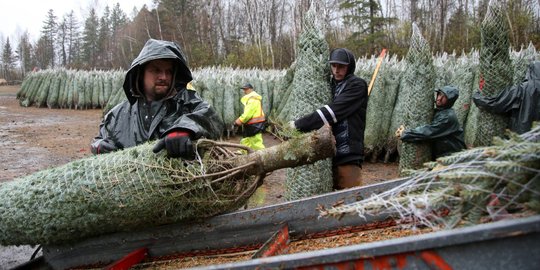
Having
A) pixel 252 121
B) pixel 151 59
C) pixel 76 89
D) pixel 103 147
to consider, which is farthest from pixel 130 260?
pixel 76 89

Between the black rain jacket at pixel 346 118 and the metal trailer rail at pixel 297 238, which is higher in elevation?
the black rain jacket at pixel 346 118

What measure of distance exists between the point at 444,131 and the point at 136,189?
4.56 metres

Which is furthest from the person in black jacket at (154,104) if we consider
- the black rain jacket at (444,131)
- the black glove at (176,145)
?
the black rain jacket at (444,131)

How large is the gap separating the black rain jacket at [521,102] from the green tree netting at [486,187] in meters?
4.48

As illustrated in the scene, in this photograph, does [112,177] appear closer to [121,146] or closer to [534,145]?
[121,146]

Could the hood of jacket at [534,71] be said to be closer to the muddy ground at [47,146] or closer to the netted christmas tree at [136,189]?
the muddy ground at [47,146]

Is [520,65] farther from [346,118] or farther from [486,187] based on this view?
[486,187]

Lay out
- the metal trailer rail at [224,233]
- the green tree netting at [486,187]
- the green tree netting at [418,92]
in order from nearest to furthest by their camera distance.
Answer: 1. the green tree netting at [486,187]
2. the metal trailer rail at [224,233]
3. the green tree netting at [418,92]

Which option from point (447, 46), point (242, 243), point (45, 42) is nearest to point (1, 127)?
point (242, 243)

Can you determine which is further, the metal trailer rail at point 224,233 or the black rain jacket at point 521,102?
the black rain jacket at point 521,102

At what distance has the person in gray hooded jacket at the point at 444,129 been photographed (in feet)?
18.9

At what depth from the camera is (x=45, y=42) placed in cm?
7012

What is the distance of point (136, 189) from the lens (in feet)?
8.52

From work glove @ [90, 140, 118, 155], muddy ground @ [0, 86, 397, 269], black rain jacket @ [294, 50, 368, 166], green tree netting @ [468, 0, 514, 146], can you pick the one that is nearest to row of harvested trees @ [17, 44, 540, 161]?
green tree netting @ [468, 0, 514, 146]
